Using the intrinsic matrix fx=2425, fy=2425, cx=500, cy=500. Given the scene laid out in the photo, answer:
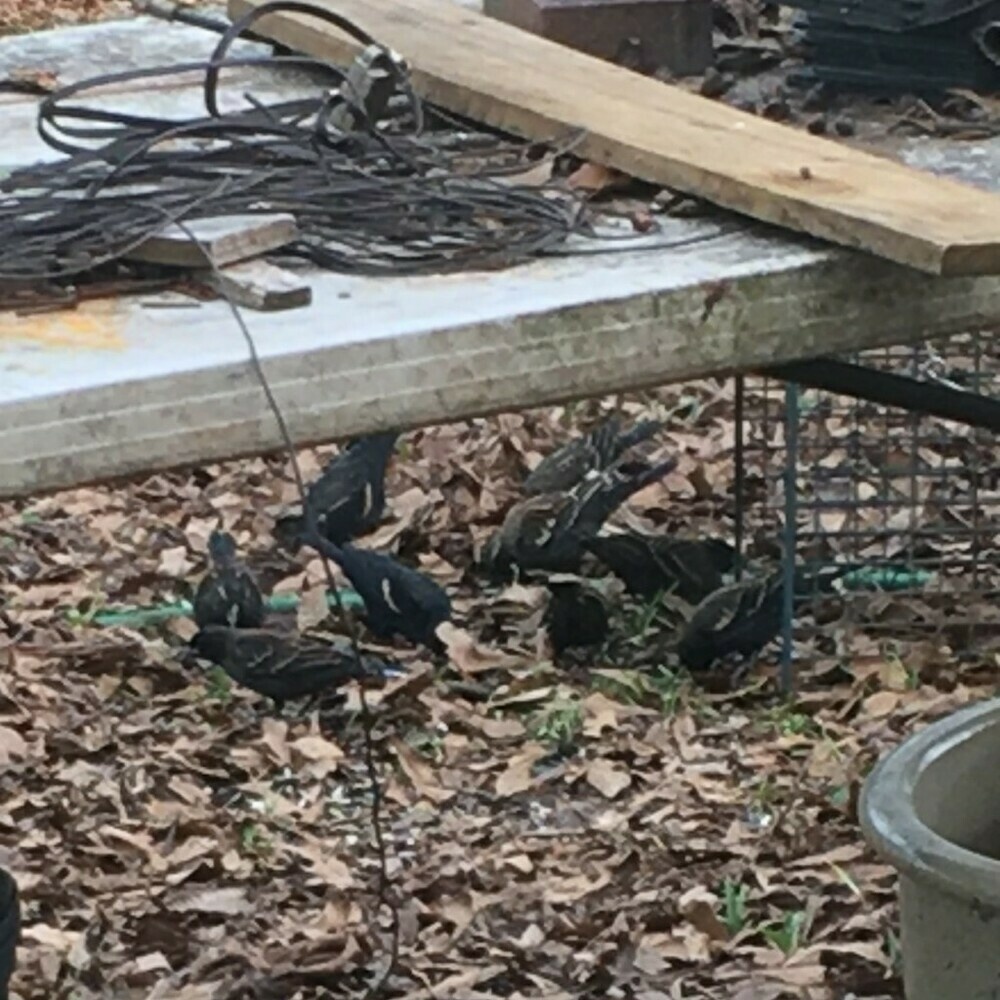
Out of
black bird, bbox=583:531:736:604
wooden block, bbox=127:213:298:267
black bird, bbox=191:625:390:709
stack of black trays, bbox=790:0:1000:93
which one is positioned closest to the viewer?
wooden block, bbox=127:213:298:267

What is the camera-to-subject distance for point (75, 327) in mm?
1911

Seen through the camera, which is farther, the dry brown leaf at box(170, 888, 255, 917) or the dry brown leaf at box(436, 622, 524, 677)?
the dry brown leaf at box(436, 622, 524, 677)

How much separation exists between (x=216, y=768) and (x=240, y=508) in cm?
127

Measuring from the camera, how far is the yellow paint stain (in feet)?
6.13

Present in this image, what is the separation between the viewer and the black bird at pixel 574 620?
4.14 meters

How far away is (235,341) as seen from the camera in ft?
6.06

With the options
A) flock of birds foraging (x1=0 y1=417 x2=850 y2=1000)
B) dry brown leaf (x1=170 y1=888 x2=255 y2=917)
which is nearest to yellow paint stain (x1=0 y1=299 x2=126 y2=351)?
dry brown leaf (x1=170 y1=888 x2=255 y2=917)

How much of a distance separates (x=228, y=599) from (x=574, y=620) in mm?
595

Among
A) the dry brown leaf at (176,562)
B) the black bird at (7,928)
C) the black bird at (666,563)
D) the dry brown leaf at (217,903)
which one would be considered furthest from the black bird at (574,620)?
the black bird at (7,928)

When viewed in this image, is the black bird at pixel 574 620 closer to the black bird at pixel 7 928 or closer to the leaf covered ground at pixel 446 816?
the leaf covered ground at pixel 446 816

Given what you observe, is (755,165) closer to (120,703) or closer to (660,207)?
(660,207)

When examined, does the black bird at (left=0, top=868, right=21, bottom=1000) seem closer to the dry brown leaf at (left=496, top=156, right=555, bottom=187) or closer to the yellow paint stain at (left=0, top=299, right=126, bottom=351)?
the yellow paint stain at (left=0, top=299, right=126, bottom=351)

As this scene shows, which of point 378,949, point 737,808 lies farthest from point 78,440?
point 737,808

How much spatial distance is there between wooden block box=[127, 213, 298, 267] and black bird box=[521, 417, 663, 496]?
8.33 feet
